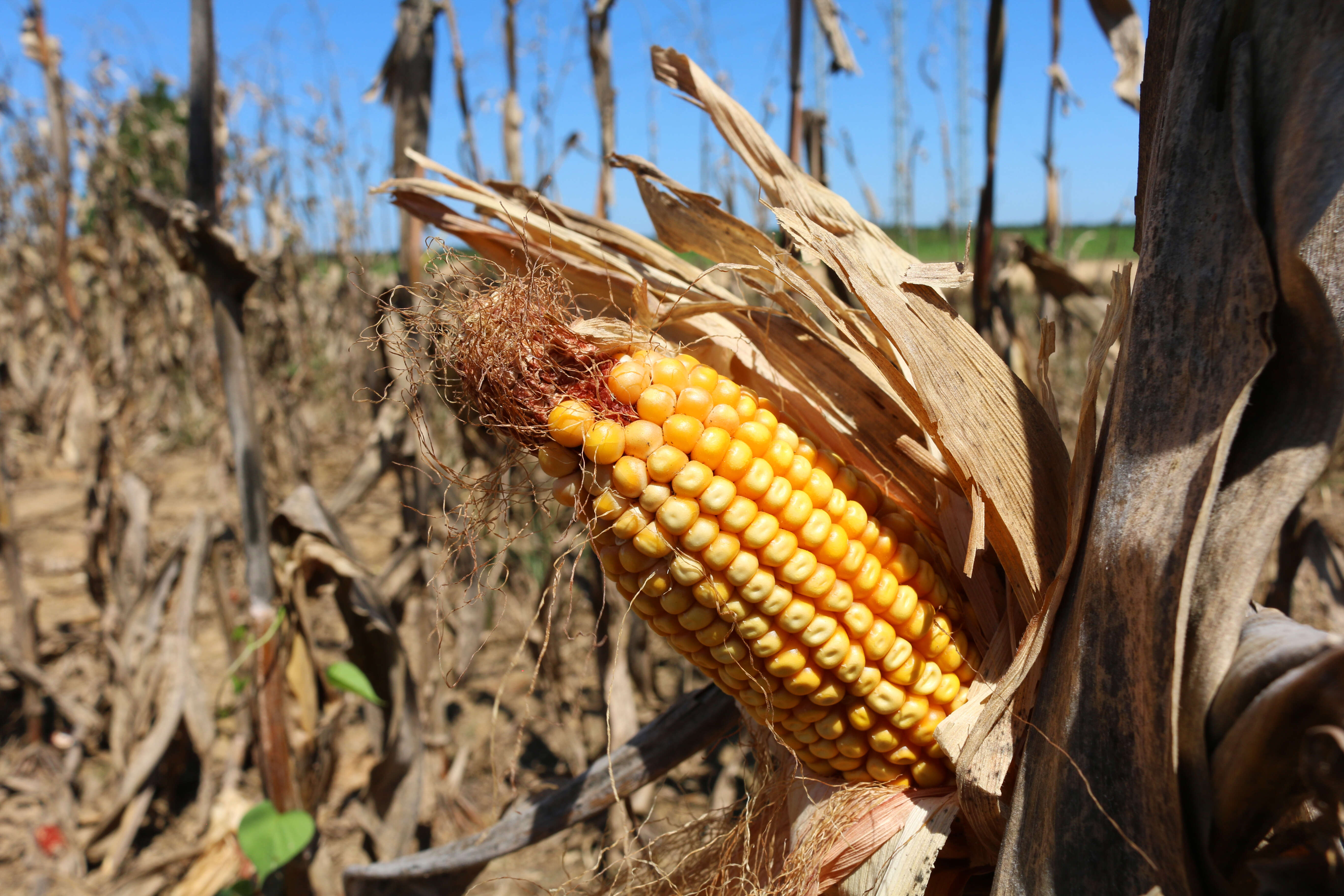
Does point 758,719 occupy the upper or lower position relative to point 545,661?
upper

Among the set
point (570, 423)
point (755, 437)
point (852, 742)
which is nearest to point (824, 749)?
point (852, 742)

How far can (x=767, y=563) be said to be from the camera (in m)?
0.88

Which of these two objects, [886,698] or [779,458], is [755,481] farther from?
[886,698]

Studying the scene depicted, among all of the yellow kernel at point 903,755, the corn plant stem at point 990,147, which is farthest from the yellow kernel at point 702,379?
the corn plant stem at point 990,147

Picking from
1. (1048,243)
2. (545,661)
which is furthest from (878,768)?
(1048,243)

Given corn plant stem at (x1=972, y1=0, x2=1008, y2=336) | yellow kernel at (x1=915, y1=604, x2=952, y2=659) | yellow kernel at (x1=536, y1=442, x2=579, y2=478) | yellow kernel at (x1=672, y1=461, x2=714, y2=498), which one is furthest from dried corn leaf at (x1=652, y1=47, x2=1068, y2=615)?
corn plant stem at (x1=972, y1=0, x2=1008, y2=336)

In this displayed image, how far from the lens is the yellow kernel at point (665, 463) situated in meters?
0.85

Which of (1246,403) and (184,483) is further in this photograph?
(184,483)

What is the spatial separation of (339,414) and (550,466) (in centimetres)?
892

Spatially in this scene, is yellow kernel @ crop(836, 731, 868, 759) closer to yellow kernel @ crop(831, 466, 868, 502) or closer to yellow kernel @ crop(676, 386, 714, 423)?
yellow kernel @ crop(831, 466, 868, 502)

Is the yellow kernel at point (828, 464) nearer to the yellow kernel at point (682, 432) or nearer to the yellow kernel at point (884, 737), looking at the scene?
the yellow kernel at point (682, 432)

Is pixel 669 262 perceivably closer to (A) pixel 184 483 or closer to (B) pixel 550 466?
(B) pixel 550 466

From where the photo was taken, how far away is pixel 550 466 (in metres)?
0.91

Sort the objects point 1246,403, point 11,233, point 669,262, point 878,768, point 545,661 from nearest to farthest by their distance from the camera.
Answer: point 1246,403 → point 878,768 → point 669,262 → point 545,661 → point 11,233
